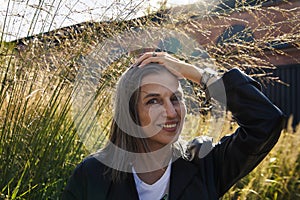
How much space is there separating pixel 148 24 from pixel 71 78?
0.56 meters

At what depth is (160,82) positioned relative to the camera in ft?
6.33

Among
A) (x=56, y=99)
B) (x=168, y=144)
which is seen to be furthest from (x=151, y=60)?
(x=56, y=99)

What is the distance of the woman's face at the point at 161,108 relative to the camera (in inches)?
73.4

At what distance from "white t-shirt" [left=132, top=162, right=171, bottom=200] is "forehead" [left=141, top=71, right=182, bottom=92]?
33 centimetres

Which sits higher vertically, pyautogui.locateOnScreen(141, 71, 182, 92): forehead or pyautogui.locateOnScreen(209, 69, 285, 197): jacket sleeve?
pyautogui.locateOnScreen(141, 71, 182, 92): forehead

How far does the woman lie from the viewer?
73.8 inches

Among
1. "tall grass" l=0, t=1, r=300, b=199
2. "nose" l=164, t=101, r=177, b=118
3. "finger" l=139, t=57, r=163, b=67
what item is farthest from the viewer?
"tall grass" l=0, t=1, r=300, b=199

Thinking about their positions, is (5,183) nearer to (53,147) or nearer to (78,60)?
(53,147)

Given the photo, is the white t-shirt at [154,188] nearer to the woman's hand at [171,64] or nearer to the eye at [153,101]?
the eye at [153,101]

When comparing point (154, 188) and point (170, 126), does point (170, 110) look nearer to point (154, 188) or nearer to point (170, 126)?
point (170, 126)

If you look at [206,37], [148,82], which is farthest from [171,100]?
[206,37]

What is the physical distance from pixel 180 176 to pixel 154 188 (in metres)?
0.11

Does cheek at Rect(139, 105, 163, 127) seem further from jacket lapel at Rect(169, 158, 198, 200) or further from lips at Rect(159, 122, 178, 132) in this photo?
jacket lapel at Rect(169, 158, 198, 200)

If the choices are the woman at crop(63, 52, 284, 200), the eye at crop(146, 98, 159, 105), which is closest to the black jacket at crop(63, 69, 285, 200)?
the woman at crop(63, 52, 284, 200)
